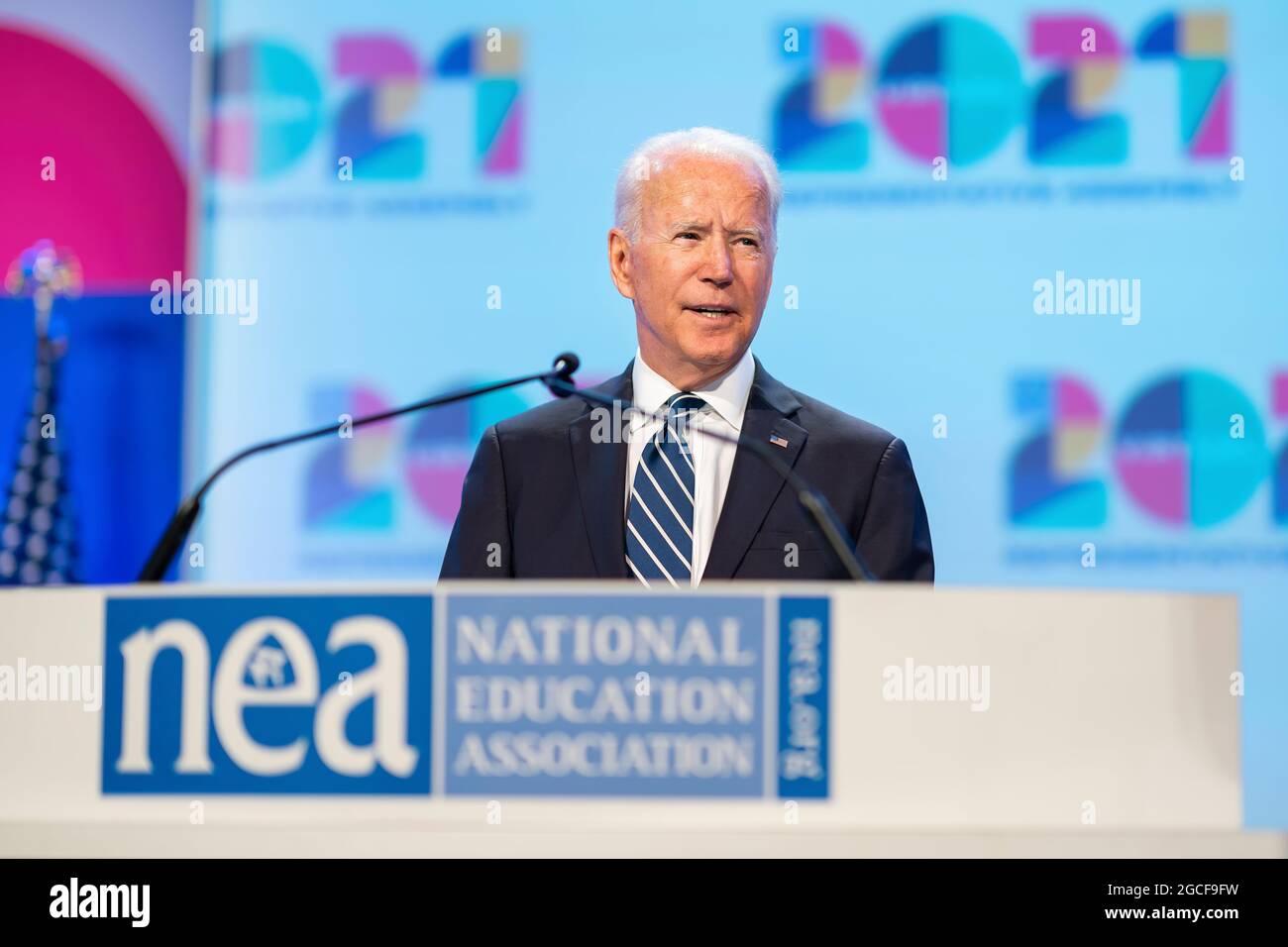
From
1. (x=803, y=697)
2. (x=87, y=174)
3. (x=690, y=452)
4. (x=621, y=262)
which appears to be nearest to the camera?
(x=803, y=697)

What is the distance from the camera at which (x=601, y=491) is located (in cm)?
199

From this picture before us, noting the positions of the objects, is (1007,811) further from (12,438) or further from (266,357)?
(12,438)

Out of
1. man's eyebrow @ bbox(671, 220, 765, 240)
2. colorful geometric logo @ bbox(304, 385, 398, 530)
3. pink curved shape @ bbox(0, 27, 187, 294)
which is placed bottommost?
colorful geometric logo @ bbox(304, 385, 398, 530)

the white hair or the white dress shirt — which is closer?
the white dress shirt

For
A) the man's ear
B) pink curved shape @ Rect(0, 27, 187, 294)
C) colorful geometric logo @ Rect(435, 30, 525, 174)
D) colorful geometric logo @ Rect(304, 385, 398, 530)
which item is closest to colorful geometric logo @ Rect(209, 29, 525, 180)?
colorful geometric logo @ Rect(435, 30, 525, 174)

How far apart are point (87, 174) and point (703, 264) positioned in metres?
2.08

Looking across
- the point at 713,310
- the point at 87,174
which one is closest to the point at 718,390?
the point at 713,310

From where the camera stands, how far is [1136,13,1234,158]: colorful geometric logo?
10.7ft

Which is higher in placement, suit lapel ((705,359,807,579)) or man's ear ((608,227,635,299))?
man's ear ((608,227,635,299))

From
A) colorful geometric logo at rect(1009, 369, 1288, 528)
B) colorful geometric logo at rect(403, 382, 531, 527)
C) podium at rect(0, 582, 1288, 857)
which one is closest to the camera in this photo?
podium at rect(0, 582, 1288, 857)

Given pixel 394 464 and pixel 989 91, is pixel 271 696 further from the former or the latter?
pixel 989 91

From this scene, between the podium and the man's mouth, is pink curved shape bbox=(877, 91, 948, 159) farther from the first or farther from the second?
the podium

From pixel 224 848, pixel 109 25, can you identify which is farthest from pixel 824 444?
pixel 109 25

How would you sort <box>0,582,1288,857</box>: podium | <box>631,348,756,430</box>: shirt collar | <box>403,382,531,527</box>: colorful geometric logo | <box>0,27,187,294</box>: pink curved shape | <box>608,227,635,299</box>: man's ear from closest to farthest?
<box>0,582,1288,857</box>: podium
<box>631,348,756,430</box>: shirt collar
<box>608,227,635,299</box>: man's ear
<box>403,382,531,527</box>: colorful geometric logo
<box>0,27,187,294</box>: pink curved shape
